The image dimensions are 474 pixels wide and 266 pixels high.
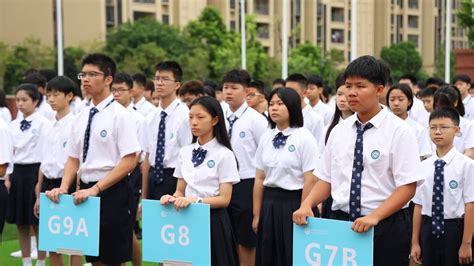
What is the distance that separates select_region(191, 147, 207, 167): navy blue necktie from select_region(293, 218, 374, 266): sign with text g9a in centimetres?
129

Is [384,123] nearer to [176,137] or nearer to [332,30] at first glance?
[176,137]

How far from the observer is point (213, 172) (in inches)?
198

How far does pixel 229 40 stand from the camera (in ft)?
135

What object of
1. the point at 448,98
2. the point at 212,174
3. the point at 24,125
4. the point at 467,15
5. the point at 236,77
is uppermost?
the point at 467,15

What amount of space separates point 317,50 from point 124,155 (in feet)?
132

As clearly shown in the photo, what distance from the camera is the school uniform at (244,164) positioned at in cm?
666

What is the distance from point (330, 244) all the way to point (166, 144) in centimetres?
315

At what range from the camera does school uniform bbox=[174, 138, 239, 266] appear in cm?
502

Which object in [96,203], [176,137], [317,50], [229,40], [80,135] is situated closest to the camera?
[96,203]

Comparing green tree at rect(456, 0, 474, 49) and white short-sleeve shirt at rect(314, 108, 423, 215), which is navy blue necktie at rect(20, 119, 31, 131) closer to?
white short-sleeve shirt at rect(314, 108, 423, 215)

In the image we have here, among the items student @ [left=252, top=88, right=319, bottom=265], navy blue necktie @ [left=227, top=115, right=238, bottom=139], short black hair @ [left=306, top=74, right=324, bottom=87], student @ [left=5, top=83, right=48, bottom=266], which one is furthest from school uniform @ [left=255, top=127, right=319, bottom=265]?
short black hair @ [left=306, top=74, right=324, bottom=87]

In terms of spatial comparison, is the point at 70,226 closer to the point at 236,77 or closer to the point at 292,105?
the point at 292,105

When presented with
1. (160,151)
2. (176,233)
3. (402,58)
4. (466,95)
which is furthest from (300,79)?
(402,58)

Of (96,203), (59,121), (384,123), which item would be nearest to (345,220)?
(384,123)
